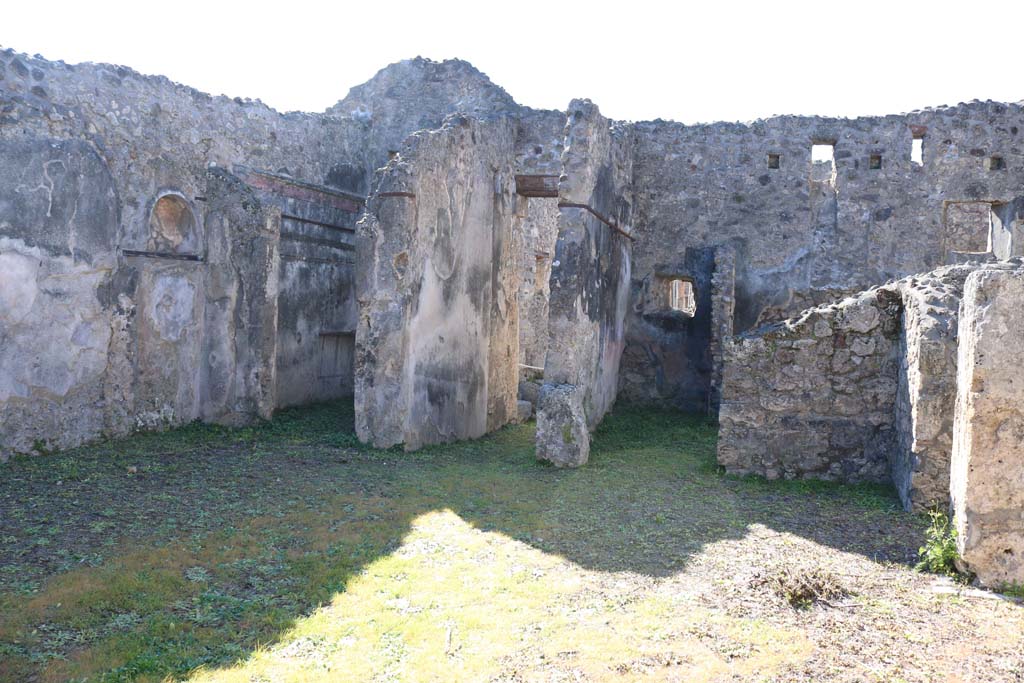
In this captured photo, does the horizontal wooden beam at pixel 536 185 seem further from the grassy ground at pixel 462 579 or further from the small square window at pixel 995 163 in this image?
the small square window at pixel 995 163

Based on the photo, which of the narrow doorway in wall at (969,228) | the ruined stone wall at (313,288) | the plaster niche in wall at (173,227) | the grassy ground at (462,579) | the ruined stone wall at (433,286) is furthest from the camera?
the narrow doorway in wall at (969,228)

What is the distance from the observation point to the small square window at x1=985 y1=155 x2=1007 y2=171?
10773 millimetres

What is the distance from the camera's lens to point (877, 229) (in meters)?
11.0

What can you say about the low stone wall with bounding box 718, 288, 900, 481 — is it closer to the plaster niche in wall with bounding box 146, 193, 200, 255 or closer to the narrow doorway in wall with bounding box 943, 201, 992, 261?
the plaster niche in wall with bounding box 146, 193, 200, 255

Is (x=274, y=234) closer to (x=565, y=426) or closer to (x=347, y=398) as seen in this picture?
(x=347, y=398)

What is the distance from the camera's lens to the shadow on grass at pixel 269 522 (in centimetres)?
386

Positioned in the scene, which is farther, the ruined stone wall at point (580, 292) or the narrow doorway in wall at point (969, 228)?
the narrow doorway in wall at point (969, 228)

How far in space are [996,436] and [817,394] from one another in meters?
2.68

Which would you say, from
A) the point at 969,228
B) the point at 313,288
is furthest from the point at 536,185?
the point at 969,228

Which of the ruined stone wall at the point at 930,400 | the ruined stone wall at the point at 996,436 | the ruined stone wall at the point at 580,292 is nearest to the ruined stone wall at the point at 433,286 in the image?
the ruined stone wall at the point at 580,292

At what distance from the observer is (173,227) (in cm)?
905

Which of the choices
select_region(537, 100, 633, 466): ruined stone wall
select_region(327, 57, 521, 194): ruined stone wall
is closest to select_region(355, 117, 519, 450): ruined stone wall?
select_region(537, 100, 633, 466): ruined stone wall

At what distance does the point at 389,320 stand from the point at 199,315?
8.77 feet

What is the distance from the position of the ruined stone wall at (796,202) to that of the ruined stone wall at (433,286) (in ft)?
9.36
